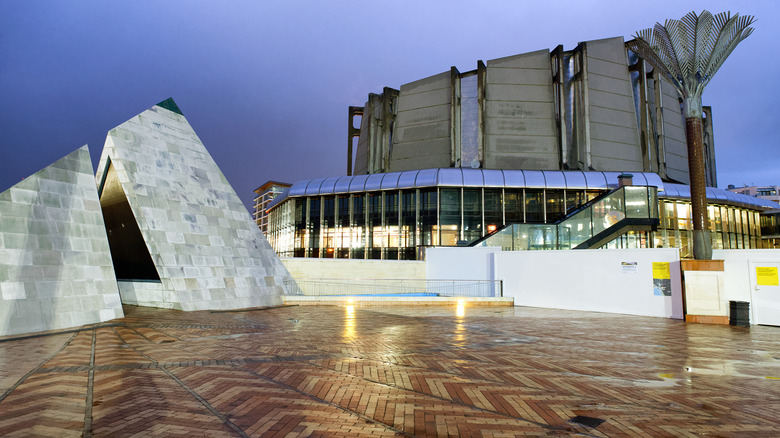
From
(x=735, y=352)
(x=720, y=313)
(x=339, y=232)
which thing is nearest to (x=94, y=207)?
(x=735, y=352)

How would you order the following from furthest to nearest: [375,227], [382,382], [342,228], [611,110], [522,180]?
[611,110]
[342,228]
[375,227]
[522,180]
[382,382]

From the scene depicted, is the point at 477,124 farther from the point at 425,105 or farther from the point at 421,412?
the point at 421,412

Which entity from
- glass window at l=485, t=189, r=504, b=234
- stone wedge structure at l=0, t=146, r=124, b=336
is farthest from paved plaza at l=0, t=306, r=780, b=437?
glass window at l=485, t=189, r=504, b=234

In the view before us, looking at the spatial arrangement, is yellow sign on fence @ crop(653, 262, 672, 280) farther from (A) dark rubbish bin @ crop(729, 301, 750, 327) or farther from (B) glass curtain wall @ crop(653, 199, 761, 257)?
(B) glass curtain wall @ crop(653, 199, 761, 257)

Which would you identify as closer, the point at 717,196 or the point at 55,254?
the point at 55,254

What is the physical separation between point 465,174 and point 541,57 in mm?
15086

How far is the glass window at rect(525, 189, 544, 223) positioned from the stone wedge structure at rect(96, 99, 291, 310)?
22442 mm

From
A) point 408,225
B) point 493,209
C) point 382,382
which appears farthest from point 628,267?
point 408,225

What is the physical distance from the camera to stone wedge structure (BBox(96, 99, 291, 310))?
1308 centimetres

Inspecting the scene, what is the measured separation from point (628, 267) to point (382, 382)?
12265mm

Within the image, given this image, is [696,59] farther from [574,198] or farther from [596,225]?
[574,198]

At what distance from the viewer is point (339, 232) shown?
119 ft

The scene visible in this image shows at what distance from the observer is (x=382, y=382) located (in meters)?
5.61

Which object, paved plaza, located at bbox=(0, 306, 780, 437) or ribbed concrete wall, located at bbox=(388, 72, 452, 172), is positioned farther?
ribbed concrete wall, located at bbox=(388, 72, 452, 172)
